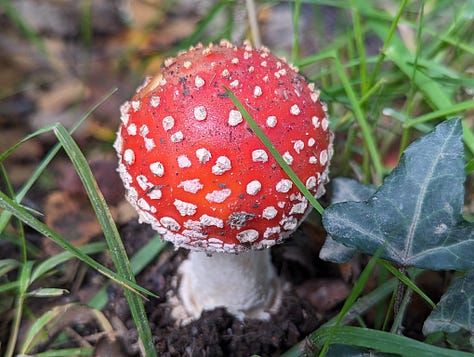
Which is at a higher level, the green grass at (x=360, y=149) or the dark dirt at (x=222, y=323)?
the green grass at (x=360, y=149)

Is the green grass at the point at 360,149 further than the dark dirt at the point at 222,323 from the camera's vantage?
No

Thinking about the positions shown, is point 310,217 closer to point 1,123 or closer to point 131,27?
point 1,123

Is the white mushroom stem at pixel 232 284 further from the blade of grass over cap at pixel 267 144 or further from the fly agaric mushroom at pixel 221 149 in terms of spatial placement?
the blade of grass over cap at pixel 267 144

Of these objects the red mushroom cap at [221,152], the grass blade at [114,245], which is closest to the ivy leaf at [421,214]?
the red mushroom cap at [221,152]

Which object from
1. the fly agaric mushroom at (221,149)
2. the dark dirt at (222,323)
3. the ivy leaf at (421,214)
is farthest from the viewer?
the dark dirt at (222,323)

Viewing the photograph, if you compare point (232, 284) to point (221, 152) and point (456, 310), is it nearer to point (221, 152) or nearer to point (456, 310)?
point (221, 152)

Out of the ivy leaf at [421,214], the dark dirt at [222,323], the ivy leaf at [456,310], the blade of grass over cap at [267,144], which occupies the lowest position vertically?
the dark dirt at [222,323]

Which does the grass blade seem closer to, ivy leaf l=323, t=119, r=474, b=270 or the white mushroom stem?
the white mushroom stem

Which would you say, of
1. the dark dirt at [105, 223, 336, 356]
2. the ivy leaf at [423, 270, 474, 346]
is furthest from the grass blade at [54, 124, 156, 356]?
the ivy leaf at [423, 270, 474, 346]
